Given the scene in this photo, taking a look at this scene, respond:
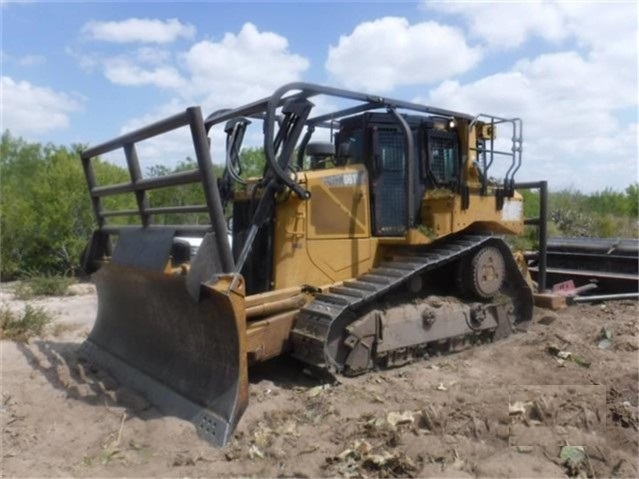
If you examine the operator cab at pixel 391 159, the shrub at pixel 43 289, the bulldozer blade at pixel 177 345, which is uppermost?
the operator cab at pixel 391 159

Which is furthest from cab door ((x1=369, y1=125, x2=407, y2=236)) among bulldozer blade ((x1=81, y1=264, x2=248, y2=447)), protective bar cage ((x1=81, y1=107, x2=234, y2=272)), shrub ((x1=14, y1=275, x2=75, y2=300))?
shrub ((x1=14, y1=275, x2=75, y2=300))

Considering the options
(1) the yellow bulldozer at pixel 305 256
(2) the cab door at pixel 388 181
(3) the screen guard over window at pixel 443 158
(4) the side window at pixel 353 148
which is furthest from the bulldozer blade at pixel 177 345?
(3) the screen guard over window at pixel 443 158

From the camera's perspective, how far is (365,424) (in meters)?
4.35

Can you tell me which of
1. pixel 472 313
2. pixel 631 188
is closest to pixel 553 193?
pixel 631 188

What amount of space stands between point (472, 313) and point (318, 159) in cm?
229

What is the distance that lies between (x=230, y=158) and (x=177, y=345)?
6.15ft

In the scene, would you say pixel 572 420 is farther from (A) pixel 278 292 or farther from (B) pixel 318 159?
(B) pixel 318 159

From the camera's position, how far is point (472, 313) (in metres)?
6.59

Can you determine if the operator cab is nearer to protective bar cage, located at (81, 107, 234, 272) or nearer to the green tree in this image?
protective bar cage, located at (81, 107, 234, 272)

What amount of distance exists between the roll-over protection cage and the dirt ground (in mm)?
1215

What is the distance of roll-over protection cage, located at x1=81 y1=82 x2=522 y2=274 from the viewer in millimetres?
4574

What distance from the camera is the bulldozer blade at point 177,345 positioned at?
15.2 feet

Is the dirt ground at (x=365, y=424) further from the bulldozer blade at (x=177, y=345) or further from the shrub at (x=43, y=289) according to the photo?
the shrub at (x=43, y=289)

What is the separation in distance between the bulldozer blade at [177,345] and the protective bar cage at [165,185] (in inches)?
13.8
